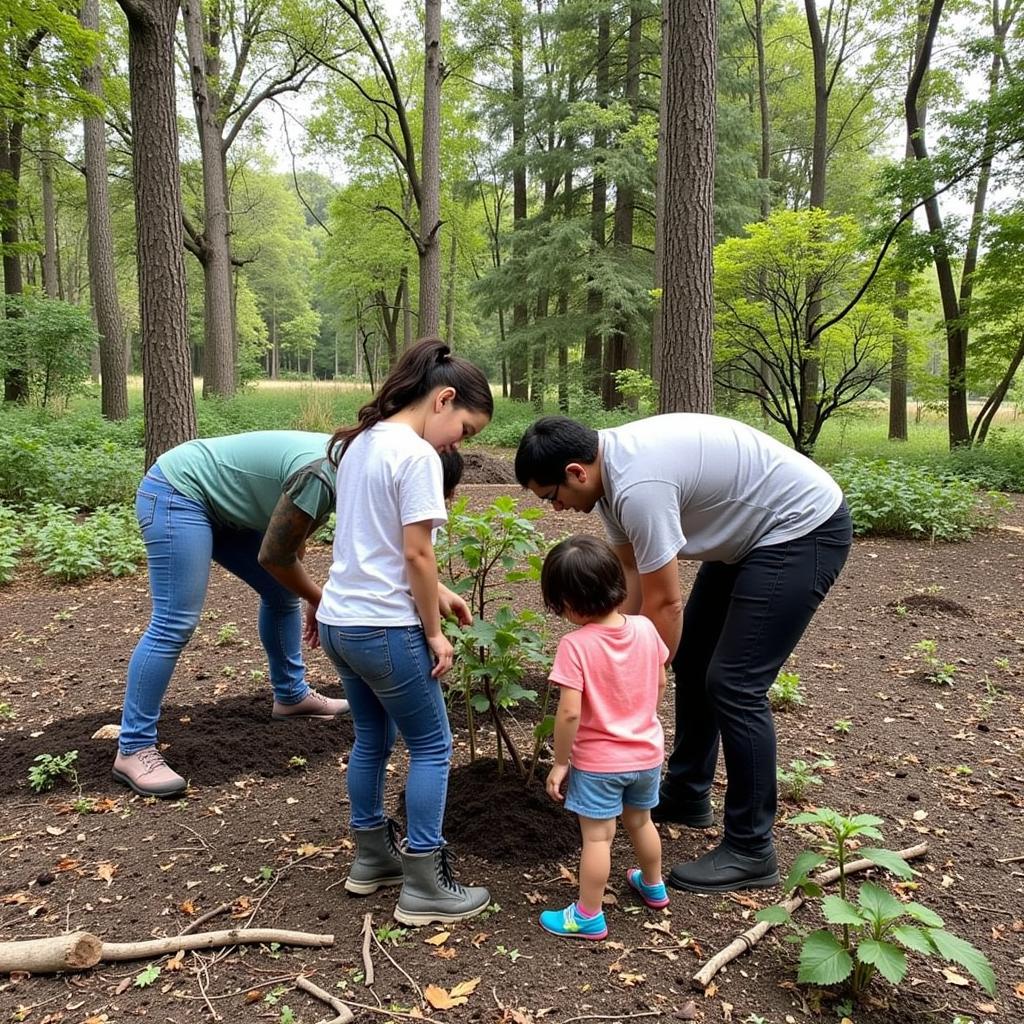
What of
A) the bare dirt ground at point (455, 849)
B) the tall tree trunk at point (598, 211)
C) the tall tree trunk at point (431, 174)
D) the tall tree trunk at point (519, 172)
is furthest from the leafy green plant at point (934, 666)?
the tall tree trunk at point (519, 172)

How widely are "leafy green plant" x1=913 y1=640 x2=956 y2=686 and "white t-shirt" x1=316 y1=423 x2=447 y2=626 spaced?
3.35m

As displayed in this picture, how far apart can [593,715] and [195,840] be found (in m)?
1.59

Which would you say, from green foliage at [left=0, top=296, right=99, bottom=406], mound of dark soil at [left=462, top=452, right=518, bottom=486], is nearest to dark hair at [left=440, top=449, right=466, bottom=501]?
mound of dark soil at [left=462, top=452, right=518, bottom=486]

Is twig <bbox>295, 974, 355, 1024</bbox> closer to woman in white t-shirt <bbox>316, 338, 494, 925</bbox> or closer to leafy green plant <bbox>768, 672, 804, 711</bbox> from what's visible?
woman in white t-shirt <bbox>316, 338, 494, 925</bbox>

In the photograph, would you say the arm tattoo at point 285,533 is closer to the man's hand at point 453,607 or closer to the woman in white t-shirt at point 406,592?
the woman in white t-shirt at point 406,592

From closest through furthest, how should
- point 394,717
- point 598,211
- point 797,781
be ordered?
point 394,717 < point 797,781 < point 598,211

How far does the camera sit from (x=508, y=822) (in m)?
2.55

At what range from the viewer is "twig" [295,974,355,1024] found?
1.77 metres

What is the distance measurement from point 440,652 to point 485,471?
8.42 metres

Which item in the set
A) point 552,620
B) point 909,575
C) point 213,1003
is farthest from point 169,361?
point 909,575

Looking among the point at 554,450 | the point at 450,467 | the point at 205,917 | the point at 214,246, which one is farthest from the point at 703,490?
the point at 214,246

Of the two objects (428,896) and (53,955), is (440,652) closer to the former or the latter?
(428,896)

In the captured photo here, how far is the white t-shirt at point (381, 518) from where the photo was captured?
1.90m

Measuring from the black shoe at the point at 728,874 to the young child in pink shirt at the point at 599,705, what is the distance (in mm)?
364
